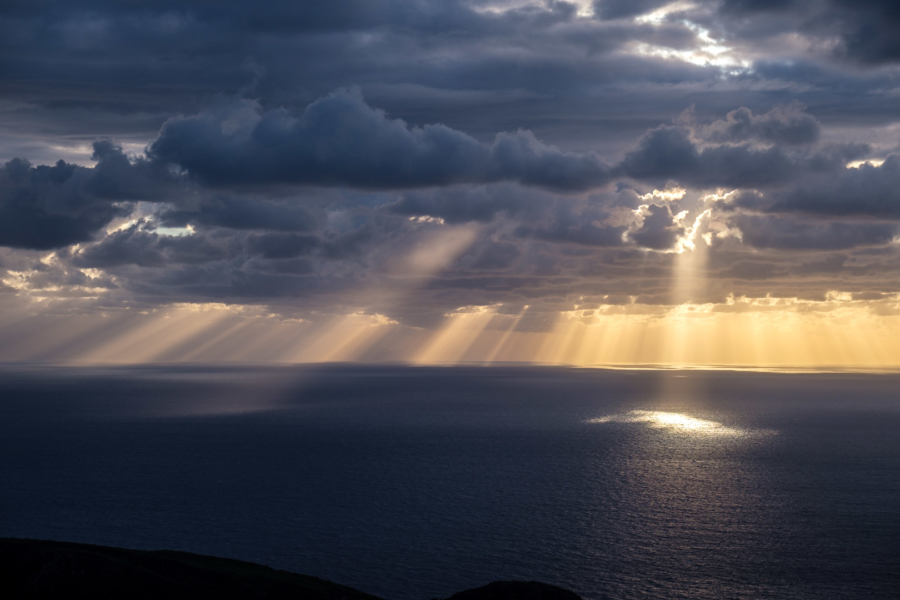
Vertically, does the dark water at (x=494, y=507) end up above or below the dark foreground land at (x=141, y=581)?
below

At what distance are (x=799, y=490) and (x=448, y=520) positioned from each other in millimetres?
49330

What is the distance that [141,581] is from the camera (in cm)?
5219

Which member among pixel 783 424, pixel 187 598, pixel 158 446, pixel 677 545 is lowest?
pixel 783 424

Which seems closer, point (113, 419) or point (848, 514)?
point (848, 514)

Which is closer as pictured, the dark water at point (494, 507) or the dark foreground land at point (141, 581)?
the dark foreground land at point (141, 581)

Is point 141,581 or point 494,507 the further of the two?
point 494,507

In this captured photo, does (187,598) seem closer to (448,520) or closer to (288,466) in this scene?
(448,520)

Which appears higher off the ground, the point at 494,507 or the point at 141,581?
the point at 141,581

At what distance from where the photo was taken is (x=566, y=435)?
162 meters

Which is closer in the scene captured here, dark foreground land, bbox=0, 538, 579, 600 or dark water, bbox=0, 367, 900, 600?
dark foreground land, bbox=0, 538, 579, 600

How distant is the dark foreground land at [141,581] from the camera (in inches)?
2000

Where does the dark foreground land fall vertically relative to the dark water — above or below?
above

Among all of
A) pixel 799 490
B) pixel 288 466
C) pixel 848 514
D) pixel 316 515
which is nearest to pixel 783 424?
pixel 799 490

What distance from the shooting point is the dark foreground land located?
50812 millimetres
